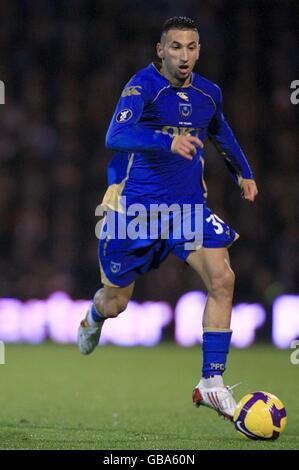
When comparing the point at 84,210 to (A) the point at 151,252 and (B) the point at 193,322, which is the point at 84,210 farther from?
(A) the point at 151,252

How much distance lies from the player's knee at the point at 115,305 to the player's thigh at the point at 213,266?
758 mm

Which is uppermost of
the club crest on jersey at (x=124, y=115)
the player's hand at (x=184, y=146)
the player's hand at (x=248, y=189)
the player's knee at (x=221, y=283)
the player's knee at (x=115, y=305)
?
the club crest on jersey at (x=124, y=115)

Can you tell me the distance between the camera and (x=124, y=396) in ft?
24.3

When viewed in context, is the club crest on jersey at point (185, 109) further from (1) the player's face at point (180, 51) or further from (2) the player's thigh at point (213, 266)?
(2) the player's thigh at point (213, 266)

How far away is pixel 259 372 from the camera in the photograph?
9016 mm

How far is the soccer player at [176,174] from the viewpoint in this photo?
218 inches

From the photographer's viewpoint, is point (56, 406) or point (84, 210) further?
point (84, 210)
